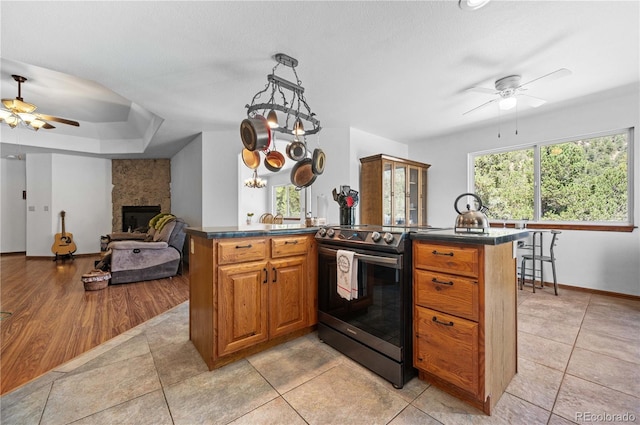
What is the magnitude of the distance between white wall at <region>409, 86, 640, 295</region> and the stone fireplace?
679 cm

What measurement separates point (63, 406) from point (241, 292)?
1.06m

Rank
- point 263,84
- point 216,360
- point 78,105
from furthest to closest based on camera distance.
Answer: point 78,105 → point 263,84 → point 216,360

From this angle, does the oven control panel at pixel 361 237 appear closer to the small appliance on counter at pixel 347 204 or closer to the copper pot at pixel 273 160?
the small appliance on counter at pixel 347 204

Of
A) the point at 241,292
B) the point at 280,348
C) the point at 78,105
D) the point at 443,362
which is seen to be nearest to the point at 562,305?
the point at 443,362

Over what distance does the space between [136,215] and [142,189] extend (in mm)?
681

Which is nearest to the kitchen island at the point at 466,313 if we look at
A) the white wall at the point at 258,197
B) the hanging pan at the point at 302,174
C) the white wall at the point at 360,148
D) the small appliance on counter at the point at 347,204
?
the small appliance on counter at the point at 347,204

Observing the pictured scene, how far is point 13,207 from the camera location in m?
6.36

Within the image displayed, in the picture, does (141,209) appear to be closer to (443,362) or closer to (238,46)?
(238,46)

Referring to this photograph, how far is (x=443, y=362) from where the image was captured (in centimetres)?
152

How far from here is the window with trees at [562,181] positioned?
131 inches

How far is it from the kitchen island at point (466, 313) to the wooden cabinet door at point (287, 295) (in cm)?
91

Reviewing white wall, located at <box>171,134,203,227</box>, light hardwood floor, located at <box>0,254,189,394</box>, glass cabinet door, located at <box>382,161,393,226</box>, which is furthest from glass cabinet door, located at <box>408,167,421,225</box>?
light hardwood floor, located at <box>0,254,189,394</box>

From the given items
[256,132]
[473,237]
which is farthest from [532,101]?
[256,132]

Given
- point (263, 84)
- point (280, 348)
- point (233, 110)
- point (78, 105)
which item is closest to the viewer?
point (280, 348)
